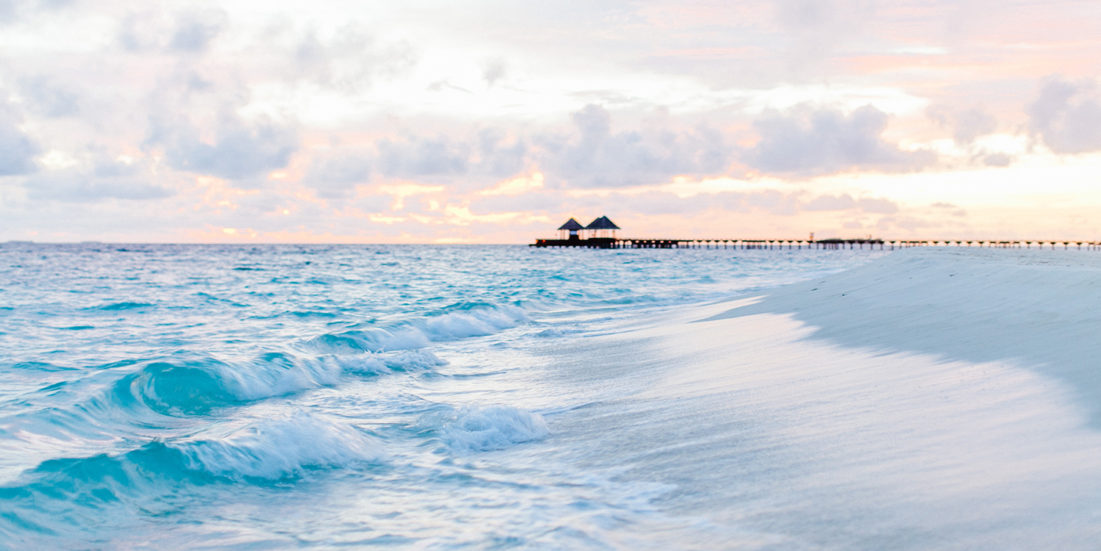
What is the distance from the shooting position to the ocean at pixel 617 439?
314cm

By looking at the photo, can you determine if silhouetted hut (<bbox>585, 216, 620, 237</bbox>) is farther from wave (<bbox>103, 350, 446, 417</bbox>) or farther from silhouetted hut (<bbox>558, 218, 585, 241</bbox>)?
wave (<bbox>103, 350, 446, 417</bbox>)

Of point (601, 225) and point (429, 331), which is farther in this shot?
point (601, 225)

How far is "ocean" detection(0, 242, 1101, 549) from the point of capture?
10.3ft

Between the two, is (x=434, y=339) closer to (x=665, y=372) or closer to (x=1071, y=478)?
(x=665, y=372)

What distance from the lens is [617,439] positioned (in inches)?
197

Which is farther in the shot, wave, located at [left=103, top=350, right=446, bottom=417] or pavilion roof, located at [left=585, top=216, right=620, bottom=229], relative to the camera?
pavilion roof, located at [left=585, top=216, right=620, bottom=229]

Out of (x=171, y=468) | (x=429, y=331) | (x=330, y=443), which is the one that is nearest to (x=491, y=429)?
(x=330, y=443)

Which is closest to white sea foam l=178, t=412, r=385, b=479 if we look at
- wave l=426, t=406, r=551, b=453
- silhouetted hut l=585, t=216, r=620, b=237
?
wave l=426, t=406, r=551, b=453

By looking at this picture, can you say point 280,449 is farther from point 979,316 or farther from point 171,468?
point 979,316

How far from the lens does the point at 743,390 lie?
229 inches

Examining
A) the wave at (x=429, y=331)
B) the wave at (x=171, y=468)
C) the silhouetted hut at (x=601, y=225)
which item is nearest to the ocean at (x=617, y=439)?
the wave at (x=171, y=468)

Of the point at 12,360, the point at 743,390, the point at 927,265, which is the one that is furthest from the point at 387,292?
the point at 743,390

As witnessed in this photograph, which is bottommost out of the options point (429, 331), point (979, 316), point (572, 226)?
point (429, 331)

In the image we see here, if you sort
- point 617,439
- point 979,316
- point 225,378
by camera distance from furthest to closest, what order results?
point 225,378, point 979,316, point 617,439
